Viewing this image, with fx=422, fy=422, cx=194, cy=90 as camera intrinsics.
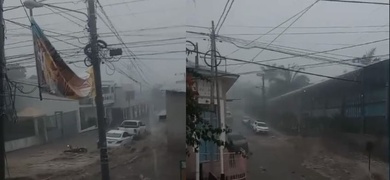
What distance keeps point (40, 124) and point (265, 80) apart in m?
0.92

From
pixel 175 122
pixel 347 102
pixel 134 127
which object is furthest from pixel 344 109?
pixel 134 127

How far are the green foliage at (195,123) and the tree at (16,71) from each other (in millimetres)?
664

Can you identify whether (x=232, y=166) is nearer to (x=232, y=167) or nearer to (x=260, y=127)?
(x=232, y=167)

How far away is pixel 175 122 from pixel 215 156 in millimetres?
239

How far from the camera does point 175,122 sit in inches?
72.2

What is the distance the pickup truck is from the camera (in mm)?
1764

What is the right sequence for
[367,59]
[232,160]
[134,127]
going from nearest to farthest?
[367,59], [232,160], [134,127]

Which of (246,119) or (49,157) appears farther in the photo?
(49,157)

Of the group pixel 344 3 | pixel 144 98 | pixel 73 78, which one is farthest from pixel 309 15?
pixel 73 78

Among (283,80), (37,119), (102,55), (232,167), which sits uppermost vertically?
(102,55)

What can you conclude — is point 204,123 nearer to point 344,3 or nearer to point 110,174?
point 110,174

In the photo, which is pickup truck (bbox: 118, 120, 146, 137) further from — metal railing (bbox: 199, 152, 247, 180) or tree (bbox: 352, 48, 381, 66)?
tree (bbox: 352, 48, 381, 66)

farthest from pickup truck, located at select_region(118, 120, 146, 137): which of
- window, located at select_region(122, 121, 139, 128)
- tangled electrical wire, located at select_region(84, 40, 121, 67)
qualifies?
tangled electrical wire, located at select_region(84, 40, 121, 67)

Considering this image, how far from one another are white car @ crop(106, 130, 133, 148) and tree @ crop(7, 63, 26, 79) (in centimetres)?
41
